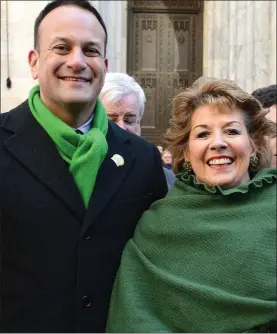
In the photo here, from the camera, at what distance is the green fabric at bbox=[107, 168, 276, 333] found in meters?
1.82

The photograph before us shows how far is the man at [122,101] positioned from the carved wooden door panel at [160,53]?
543cm

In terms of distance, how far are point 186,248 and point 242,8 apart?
664 cm

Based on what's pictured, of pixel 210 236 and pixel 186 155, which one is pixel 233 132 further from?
pixel 210 236

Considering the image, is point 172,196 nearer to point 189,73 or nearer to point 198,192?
point 198,192

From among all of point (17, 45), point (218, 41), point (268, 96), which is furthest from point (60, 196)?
point (218, 41)

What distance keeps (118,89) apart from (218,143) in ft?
3.82

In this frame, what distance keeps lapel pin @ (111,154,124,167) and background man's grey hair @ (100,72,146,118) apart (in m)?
0.88

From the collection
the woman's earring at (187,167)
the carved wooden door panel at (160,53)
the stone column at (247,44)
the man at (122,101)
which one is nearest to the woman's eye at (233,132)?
the woman's earring at (187,167)

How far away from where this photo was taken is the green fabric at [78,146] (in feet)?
6.70

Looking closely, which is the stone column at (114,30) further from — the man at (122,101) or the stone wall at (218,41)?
the man at (122,101)

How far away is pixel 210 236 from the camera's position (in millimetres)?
1921

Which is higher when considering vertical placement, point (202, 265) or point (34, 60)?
point (34, 60)

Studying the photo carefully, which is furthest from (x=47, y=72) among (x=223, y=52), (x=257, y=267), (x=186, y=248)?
(x=223, y=52)

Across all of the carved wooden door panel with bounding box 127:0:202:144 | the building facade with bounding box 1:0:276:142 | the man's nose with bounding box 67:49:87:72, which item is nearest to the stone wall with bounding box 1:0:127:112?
the building facade with bounding box 1:0:276:142
